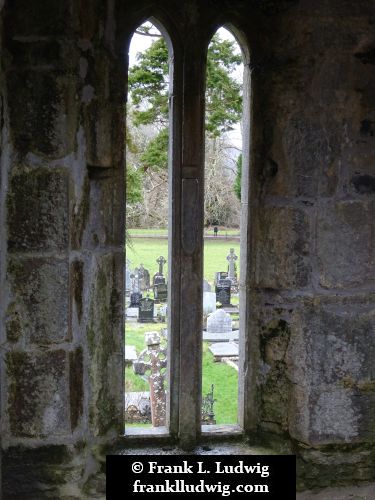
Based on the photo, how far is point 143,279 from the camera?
7148mm

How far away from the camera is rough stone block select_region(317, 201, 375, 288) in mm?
2047

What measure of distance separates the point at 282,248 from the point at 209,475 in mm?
840

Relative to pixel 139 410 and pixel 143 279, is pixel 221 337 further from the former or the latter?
pixel 143 279

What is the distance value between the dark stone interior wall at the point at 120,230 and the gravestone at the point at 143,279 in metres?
4.84

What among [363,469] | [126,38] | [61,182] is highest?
[126,38]

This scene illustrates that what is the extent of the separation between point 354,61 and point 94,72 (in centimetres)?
88

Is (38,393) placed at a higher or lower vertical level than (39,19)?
lower

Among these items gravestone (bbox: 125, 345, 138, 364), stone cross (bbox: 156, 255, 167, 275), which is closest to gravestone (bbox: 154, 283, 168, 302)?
stone cross (bbox: 156, 255, 167, 275)

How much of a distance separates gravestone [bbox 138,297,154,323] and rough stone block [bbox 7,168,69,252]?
12.2 ft

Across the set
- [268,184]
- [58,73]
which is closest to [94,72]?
[58,73]

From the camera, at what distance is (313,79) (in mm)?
2035

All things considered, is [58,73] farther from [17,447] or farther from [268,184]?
[17,447]

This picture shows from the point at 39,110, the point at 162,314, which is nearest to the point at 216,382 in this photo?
the point at 162,314

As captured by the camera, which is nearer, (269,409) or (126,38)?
(126,38)
